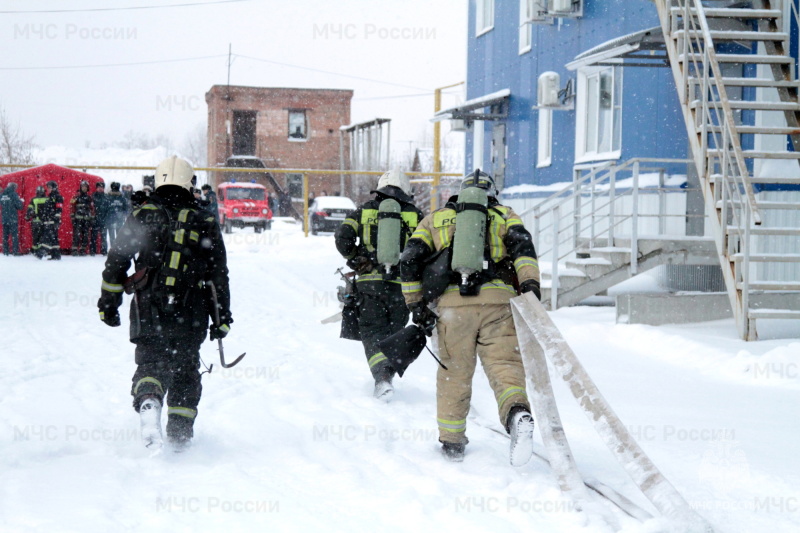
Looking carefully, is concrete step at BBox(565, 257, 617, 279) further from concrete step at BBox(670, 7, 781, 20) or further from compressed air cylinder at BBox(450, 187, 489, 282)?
compressed air cylinder at BBox(450, 187, 489, 282)

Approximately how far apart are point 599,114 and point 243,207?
59.6ft

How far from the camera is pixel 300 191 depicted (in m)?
47.0

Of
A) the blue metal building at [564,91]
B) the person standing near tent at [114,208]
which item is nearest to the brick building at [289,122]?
the blue metal building at [564,91]

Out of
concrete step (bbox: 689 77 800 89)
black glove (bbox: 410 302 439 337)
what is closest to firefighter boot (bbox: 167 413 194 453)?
black glove (bbox: 410 302 439 337)

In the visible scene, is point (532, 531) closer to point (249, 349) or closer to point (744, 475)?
point (744, 475)

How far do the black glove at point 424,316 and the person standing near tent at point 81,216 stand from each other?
15.9m

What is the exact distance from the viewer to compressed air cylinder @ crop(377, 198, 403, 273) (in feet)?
20.8

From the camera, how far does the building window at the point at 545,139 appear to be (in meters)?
17.2

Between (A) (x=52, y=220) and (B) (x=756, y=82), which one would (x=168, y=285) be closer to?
(B) (x=756, y=82)

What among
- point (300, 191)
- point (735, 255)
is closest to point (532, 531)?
point (735, 255)

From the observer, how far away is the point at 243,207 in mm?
31109

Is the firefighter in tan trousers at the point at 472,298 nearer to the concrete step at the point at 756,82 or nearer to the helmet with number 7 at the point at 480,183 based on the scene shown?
the helmet with number 7 at the point at 480,183

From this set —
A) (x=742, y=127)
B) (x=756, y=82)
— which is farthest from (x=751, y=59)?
(x=742, y=127)

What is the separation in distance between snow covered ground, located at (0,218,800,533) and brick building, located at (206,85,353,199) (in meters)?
38.9
